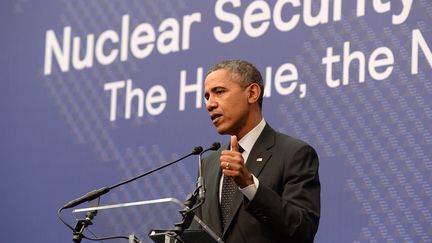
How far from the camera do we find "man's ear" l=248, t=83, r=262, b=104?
3738 millimetres

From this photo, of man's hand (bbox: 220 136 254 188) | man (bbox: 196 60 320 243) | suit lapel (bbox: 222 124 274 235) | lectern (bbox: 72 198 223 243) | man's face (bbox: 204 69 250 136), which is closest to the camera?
lectern (bbox: 72 198 223 243)

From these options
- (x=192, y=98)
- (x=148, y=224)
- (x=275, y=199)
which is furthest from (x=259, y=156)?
(x=192, y=98)

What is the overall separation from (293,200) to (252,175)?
0.62 feet

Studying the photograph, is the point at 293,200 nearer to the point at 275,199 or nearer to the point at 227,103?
the point at 275,199

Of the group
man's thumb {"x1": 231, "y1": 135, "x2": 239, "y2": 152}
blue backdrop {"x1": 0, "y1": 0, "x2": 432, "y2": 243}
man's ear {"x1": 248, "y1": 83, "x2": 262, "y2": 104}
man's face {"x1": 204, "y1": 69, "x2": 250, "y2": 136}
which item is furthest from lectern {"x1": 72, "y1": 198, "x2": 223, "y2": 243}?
blue backdrop {"x1": 0, "y1": 0, "x2": 432, "y2": 243}

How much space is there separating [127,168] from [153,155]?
0.56 ft

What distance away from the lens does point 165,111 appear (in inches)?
210

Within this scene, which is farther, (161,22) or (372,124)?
(161,22)

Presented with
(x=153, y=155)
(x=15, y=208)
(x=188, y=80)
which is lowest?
(x=15, y=208)

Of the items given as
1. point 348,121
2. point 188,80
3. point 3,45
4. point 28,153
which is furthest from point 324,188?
point 3,45

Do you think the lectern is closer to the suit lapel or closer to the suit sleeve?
the suit sleeve

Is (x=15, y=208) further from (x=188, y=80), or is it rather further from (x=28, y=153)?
(x=188, y=80)

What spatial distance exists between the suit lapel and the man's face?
80mm

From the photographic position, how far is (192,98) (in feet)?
17.3
